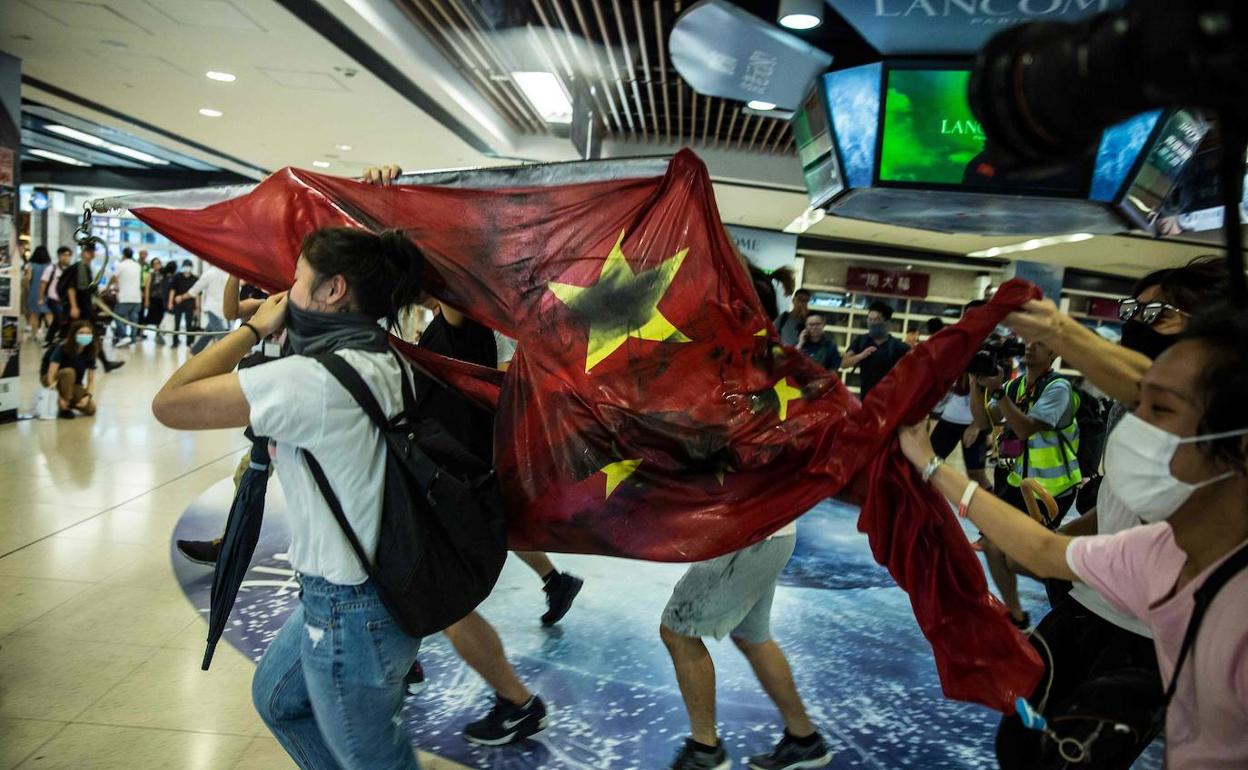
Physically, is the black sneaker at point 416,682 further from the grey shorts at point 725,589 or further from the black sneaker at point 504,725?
the grey shorts at point 725,589

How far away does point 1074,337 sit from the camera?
1540mm

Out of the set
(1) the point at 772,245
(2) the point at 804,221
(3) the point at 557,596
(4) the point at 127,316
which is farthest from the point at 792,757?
(4) the point at 127,316

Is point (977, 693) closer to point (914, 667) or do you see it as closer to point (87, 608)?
point (914, 667)

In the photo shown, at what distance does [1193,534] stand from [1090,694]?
17.4 inches

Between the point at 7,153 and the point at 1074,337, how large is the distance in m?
7.22

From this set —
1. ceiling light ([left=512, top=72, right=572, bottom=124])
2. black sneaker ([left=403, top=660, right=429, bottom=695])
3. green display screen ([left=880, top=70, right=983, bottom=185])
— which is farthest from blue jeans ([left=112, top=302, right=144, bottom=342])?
green display screen ([left=880, top=70, right=983, bottom=185])

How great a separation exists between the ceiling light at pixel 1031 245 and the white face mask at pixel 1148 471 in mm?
8961

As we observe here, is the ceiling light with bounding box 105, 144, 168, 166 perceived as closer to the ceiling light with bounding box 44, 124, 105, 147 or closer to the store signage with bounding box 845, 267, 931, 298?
the ceiling light with bounding box 44, 124, 105, 147

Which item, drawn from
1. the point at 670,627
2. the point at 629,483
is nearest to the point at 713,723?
the point at 670,627

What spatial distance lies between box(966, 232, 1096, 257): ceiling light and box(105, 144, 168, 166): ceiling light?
13720 mm

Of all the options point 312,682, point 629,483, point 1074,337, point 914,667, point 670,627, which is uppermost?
point 1074,337

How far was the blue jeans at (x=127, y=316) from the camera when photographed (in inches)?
441

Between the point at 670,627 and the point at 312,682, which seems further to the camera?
the point at 670,627

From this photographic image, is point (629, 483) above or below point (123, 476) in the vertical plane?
above
